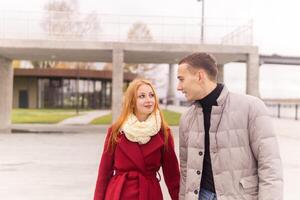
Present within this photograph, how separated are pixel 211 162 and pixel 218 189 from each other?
167mm

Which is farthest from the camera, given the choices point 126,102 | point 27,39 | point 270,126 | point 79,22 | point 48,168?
point 79,22

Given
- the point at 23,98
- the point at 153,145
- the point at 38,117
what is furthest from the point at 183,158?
the point at 23,98

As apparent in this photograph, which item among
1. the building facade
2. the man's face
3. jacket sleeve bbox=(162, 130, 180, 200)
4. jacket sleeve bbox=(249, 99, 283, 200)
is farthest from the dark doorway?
jacket sleeve bbox=(249, 99, 283, 200)

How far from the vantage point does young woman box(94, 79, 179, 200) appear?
3588mm

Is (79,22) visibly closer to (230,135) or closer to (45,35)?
(45,35)

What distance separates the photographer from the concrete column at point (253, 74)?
68.4 ft

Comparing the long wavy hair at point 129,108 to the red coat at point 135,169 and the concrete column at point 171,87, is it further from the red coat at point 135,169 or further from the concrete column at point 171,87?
the concrete column at point 171,87

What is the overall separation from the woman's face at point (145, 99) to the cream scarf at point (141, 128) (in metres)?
0.07

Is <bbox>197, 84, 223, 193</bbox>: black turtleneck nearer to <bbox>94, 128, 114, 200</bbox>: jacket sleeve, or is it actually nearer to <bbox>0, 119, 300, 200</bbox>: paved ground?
<bbox>94, 128, 114, 200</bbox>: jacket sleeve

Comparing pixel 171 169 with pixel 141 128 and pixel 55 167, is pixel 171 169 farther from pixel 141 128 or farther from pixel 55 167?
pixel 55 167

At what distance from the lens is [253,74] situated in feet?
69.3

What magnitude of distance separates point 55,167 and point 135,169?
25.3 ft

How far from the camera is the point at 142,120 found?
3668mm

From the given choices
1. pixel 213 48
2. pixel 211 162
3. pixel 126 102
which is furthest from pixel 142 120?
pixel 213 48
